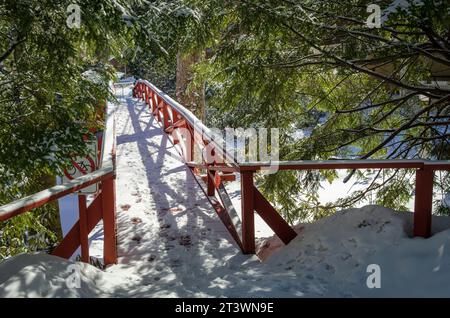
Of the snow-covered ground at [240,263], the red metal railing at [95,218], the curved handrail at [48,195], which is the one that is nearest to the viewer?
the curved handrail at [48,195]

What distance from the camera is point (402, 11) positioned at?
4.03m

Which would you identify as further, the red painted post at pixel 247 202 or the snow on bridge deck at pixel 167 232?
the red painted post at pixel 247 202

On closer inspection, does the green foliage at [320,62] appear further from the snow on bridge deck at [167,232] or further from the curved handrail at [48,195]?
the curved handrail at [48,195]

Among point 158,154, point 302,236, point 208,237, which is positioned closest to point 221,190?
point 208,237

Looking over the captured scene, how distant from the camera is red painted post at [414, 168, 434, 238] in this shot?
359cm

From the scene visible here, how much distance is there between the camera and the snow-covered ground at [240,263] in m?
3.01

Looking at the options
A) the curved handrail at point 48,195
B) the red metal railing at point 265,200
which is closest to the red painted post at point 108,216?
the curved handrail at point 48,195

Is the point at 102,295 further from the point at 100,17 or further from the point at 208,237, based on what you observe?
the point at 100,17

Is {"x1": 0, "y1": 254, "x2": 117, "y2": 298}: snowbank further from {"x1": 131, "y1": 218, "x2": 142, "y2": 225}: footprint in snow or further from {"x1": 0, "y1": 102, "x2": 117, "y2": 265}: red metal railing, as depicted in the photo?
{"x1": 131, "y1": 218, "x2": 142, "y2": 225}: footprint in snow

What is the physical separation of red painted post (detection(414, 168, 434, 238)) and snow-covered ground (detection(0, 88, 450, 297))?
13 cm

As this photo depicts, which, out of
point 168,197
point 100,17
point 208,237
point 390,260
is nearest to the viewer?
point 390,260

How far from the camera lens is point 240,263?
4.16 meters

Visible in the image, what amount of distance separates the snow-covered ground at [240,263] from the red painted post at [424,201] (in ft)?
0.43
